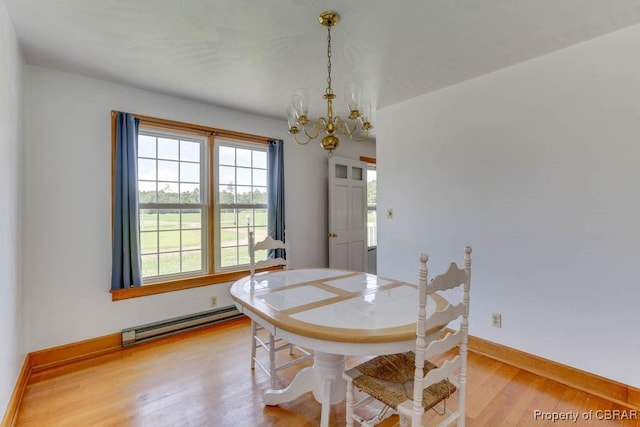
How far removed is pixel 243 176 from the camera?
3.54 metres

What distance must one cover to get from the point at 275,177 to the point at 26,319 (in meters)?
2.50

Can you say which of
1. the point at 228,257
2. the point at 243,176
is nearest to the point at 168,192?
the point at 243,176

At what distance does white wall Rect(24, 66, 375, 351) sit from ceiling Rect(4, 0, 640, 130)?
8.4 inches

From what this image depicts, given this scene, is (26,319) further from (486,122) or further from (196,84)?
(486,122)

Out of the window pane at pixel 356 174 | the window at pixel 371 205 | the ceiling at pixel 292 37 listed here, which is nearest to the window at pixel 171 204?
the ceiling at pixel 292 37

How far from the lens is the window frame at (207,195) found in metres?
2.72

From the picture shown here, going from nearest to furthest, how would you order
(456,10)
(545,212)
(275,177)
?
(456,10) → (545,212) → (275,177)

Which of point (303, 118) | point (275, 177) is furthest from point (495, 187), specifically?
point (275, 177)

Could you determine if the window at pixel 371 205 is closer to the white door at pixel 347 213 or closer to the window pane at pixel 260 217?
the white door at pixel 347 213

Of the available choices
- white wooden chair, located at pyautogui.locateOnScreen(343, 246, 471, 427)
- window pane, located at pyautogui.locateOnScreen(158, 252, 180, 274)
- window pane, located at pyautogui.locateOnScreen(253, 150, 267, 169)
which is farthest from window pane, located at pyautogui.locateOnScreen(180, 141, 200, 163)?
white wooden chair, located at pyautogui.locateOnScreen(343, 246, 471, 427)

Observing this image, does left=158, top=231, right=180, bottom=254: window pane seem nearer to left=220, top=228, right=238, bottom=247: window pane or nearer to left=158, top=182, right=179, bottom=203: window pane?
left=158, top=182, right=179, bottom=203: window pane

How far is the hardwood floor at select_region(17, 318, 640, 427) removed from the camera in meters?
1.79

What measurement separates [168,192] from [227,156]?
29.5 inches

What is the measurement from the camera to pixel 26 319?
229 centimetres
